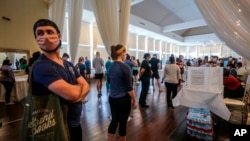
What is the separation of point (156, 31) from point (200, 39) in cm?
785

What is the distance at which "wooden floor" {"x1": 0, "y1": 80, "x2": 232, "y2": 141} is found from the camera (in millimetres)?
2789

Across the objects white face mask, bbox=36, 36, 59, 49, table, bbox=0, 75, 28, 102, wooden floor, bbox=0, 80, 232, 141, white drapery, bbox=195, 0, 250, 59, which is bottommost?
wooden floor, bbox=0, 80, 232, 141

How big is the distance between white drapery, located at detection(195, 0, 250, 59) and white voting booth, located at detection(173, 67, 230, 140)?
2.89 ft

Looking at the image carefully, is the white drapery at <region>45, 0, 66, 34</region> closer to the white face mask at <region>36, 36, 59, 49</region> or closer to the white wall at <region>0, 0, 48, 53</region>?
the white wall at <region>0, 0, 48, 53</region>

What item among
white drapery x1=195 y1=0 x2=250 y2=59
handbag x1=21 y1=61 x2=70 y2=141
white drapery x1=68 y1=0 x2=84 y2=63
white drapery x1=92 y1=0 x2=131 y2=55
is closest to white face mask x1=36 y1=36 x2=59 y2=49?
handbag x1=21 y1=61 x2=70 y2=141

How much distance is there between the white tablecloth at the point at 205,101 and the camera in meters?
2.52

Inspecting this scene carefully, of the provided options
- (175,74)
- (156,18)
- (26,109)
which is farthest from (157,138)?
(156,18)

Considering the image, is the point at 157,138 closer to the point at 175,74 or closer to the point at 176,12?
the point at 175,74

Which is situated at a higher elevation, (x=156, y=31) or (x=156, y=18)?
(x=156, y=18)

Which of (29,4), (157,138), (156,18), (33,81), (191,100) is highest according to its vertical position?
(156,18)

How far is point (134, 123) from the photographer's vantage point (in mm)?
3355

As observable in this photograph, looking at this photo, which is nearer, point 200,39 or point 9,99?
point 9,99

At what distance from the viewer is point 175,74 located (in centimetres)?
420

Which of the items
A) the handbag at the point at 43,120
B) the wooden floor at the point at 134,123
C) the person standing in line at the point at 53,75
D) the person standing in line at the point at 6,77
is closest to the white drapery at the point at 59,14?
the person standing in line at the point at 6,77
